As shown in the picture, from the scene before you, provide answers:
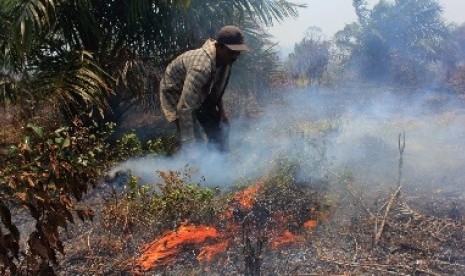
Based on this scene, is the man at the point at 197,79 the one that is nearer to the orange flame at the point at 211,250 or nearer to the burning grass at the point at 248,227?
the burning grass at the point at 248,227

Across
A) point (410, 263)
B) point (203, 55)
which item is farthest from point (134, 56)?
point (410, 263)

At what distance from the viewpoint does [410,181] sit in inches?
165

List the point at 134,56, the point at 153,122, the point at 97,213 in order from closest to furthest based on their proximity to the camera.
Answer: the point at 97,213 → the point at 134,56 → the point at 153,122

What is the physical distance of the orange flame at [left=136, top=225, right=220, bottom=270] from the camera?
2898mm

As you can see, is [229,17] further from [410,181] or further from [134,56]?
[410,181]

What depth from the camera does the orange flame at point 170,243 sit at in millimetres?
2898

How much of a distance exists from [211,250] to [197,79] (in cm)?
152

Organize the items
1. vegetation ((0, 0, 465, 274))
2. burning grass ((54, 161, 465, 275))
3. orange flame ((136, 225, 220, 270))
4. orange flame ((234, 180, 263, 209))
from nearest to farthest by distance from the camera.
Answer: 1. vegetation ((0, 0, 465, 274))
2. burning grass ((54, 161, 465, 275))
3. orange flame ((136, 225, 220, 270))
4. orange flame ((234, 180, 263, 209))

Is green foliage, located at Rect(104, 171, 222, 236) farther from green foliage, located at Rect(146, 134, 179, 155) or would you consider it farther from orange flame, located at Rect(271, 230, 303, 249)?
green foliage, located at Rect(146, 134, 179, 155)

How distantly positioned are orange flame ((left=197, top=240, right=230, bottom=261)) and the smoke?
0.95m

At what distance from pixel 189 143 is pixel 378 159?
2.21 meters

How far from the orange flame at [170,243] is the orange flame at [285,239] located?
16.8 inches

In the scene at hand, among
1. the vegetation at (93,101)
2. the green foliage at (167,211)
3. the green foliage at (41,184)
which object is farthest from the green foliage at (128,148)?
the green foliage at (41,184)

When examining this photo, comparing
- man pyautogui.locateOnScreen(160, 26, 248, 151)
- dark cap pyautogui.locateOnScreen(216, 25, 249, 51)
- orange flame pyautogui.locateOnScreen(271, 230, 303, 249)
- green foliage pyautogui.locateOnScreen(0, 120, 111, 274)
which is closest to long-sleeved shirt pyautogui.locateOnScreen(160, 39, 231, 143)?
man pyautogui.locateOnScreen(160, 26, 248, 151)
